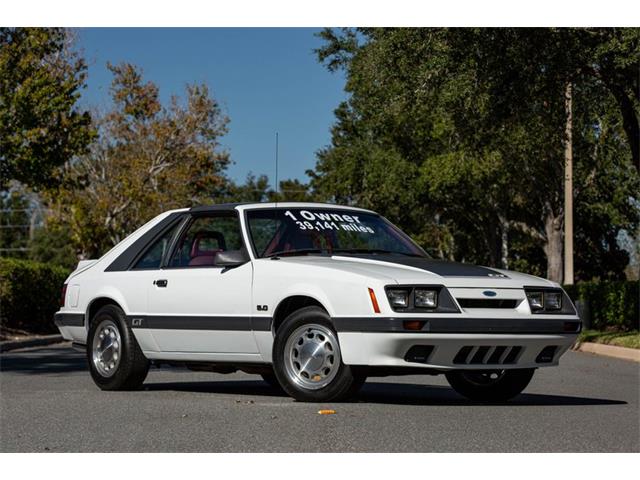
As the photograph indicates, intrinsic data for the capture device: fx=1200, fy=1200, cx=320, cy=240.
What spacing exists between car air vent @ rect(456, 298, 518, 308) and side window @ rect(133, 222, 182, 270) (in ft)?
10.5

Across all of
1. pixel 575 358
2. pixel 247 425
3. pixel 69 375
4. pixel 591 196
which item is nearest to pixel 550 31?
pixel 575 358

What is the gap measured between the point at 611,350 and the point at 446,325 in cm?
1218

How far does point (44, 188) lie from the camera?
2689cm

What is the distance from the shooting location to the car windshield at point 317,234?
10.2 meters

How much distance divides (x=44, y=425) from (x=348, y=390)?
92.0 inches

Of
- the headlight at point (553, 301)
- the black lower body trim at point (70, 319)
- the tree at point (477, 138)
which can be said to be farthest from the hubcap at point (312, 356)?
the tree at point (477, 138)

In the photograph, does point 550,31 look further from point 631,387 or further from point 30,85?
point 30,85

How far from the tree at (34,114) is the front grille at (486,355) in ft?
57.0

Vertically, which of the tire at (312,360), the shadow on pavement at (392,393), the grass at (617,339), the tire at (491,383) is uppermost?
the tire at (312,360)

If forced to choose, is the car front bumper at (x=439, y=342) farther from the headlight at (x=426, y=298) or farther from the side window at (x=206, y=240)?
the side window at (x=206, y=240)

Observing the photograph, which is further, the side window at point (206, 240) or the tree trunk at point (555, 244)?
the tree trunk at point (555, 244)

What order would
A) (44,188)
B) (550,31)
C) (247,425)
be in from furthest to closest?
→ (44,188) < (550,31) < (247,425)

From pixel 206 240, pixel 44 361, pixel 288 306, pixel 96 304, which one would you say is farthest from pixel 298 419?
pixel 44 361

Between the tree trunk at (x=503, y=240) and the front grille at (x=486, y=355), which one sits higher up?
the front grille at (x=486, y=355)
